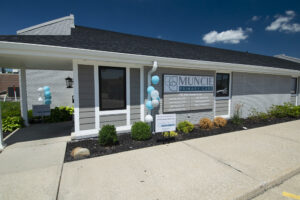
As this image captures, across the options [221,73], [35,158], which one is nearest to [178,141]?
[35,158]

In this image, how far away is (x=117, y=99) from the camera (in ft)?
14.6

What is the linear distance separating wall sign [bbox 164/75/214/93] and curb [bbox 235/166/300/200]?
3.37m

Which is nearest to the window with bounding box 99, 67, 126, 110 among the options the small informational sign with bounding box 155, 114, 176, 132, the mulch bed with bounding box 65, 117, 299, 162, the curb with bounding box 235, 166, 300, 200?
the mulch bed with bounding box 65, 117, 299, 162

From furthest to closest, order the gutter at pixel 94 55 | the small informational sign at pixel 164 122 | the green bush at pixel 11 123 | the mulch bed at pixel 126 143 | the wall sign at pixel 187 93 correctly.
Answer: the green bush at pixel 11 123, the wall sign at pixel 187 93, the small informational sign at pixel 164 122, the mulch bed at pixel 126 143, the gutter at pixel 94 55

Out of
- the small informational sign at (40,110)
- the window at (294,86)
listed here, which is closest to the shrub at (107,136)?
the small informational sign at (40,110)

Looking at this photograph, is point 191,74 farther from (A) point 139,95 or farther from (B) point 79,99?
(B) point 79,99

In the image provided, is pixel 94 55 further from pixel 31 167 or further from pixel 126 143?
pixel 31 167

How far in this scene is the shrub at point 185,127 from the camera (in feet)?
15.8

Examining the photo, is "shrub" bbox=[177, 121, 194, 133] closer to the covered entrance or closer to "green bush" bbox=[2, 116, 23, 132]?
the covered entrance

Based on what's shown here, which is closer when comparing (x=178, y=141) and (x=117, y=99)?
(x=178, y=141)

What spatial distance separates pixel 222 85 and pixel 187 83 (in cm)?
213

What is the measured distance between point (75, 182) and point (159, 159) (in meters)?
1.58

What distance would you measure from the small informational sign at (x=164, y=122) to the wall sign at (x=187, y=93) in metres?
0.95

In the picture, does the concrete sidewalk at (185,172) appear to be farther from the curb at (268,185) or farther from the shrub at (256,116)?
A: the shrub at (256,116)
